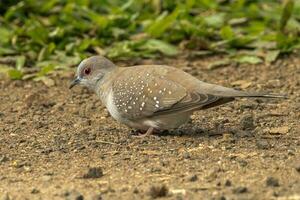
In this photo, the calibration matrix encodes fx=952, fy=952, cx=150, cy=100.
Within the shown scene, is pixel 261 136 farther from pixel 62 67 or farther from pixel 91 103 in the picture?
pixel 62 67

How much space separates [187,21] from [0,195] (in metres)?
5.86

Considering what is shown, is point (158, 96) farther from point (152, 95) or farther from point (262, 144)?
Result: point (262, 144)

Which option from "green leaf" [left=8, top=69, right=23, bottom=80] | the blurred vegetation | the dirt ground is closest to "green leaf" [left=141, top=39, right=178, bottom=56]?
the blurred vegetation

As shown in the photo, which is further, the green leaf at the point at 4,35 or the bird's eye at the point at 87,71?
the green leaf at the point at 4,35

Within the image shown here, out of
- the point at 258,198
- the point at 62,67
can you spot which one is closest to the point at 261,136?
the point at 258,198

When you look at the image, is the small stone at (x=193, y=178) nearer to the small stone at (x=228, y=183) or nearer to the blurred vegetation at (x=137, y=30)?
the small stone at (x=228, y=183)

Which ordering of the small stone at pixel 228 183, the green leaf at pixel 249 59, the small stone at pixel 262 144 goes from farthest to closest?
the green leaf at pixel 249 59 < the small stone at pixel 262 144 < the small stone at pixel 228 183

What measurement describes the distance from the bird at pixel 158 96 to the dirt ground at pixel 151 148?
186 mm

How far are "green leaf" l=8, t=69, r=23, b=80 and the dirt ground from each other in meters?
0.09

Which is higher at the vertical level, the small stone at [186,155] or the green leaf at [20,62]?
the small stone at [186,155]

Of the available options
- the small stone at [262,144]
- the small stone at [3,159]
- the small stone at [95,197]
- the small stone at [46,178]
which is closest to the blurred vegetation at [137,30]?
the small stone at [3,159]

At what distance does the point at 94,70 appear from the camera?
910 cm

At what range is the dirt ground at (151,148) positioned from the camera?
6.63 metres

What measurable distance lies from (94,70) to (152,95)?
1037mm
